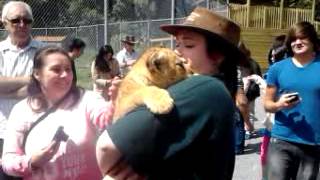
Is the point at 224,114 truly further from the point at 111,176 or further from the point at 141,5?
the point at 141,5

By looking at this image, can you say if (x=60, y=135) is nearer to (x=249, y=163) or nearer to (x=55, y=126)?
(x=55, y=126)

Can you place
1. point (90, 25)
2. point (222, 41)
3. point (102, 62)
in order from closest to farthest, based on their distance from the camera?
point (222, 41)
point (102, 62)
point (90, 25)

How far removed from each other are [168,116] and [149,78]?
9.2 inches

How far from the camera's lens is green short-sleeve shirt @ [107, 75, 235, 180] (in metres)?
1.83

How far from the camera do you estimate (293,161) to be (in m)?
4.65

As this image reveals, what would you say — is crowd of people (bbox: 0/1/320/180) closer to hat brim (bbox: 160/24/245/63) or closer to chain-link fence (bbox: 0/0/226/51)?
hat brim (bbox: 160/24/245/63)

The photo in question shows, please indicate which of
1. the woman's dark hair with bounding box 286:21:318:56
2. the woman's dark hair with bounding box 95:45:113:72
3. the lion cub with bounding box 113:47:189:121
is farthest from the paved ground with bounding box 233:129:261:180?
the lion cub with bounding box 113:47:189:121

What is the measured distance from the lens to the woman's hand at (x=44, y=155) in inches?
108

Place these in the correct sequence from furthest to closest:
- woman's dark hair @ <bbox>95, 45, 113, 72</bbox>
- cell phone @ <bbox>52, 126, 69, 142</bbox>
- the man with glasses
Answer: woman's dark hair @ <bbox>95, 45, 113, 72</bbox> < the man with glasses < cell phone @ <bbox>52, 126, 69, 142</bbox>

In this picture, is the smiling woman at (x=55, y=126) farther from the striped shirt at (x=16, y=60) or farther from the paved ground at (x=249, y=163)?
the paved ground at (x=249, y=163)

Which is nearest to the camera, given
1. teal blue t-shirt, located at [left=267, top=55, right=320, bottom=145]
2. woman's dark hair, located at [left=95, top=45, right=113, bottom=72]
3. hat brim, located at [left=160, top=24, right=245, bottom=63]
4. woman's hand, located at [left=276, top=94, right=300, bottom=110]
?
hat brim, located at [left=160, top=24, right=245, bottom=63]

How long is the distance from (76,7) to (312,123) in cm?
1080

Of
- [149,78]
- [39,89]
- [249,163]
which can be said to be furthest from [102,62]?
[149,78]

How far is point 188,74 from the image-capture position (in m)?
2.07
